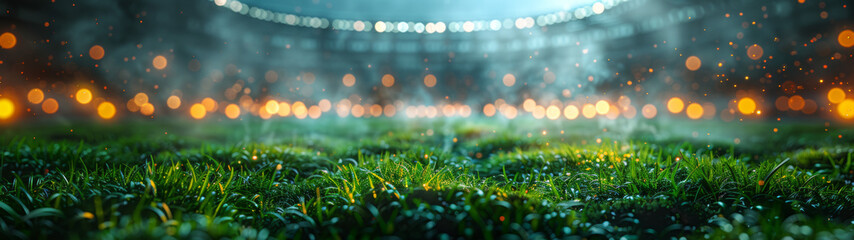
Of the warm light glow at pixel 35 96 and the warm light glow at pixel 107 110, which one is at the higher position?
the warm light glow at pixel 35 96

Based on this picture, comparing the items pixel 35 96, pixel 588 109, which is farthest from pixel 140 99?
pixel 588 109

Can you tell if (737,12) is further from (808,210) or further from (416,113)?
(416,113)

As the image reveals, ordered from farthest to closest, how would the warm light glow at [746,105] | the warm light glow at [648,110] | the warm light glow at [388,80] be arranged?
the warm light glow at [388,80] → the warm light glow at [648,110] → the warm light glow at [746,105]

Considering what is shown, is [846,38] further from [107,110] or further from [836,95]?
[107,110]

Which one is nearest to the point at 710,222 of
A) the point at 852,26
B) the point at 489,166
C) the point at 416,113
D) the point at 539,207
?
the point at 539,207

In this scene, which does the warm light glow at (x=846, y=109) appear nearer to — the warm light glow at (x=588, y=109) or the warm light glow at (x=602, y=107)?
the warm light glow at (x=602, y=107)

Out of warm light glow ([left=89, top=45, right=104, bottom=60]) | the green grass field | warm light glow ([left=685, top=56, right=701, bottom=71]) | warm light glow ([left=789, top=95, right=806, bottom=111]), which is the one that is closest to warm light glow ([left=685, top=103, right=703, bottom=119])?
warm light glow ([left=685, top=56, right=701, bottom=71])

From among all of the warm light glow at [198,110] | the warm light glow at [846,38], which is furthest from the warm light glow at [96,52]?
the warm light glow at [846,38]
